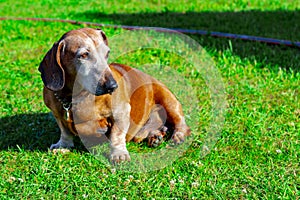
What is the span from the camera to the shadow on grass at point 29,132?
473 centimetres

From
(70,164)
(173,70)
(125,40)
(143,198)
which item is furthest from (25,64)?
(143,198)

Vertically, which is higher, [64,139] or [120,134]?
[120,134]

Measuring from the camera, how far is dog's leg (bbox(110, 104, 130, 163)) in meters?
4.30

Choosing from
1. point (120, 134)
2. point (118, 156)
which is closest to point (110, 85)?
point (120, 134)

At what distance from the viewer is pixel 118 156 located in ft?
14.1

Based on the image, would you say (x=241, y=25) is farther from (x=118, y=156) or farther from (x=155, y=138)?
(x=118, y=156)

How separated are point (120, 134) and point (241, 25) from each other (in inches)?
192

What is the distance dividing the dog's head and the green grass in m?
Answer: 0.80

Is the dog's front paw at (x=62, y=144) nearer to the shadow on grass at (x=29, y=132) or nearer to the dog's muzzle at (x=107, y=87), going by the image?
the shadow on grass at (x=29, y=132)

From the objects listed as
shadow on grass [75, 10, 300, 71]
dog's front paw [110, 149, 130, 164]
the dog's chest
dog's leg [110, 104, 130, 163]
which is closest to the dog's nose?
the dog's chest

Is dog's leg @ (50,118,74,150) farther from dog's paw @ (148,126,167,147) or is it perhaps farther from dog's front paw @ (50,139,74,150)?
dog's paw @ (148,126,167,147)

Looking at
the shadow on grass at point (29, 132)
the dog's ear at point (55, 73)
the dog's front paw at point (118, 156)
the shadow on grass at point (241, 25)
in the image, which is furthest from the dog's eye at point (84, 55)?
the shadow on grass at point (241, 25)

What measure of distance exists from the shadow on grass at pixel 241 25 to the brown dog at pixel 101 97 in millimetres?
2498

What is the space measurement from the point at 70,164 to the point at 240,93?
255 centimetres
